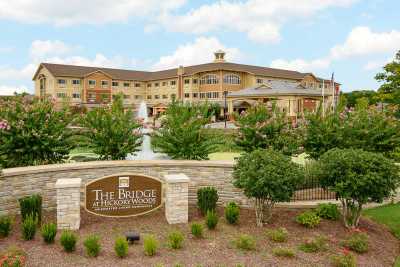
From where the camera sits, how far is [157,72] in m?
73.9

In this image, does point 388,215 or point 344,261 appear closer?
point 344,261

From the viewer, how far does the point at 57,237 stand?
872 cm

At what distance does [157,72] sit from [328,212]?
215 feet

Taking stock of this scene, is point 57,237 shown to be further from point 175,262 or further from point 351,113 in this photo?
point 351,113

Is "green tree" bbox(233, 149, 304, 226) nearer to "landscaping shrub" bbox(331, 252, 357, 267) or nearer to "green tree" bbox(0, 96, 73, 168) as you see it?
"landscaping shrub" bbox(331, 252, 357, 267)

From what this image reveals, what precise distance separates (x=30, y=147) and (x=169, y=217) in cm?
474

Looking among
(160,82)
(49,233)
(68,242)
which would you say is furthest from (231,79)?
(68,242)

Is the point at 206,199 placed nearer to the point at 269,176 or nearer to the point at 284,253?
the point at 269,176

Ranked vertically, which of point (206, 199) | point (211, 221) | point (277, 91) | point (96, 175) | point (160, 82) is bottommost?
point (211, 221)

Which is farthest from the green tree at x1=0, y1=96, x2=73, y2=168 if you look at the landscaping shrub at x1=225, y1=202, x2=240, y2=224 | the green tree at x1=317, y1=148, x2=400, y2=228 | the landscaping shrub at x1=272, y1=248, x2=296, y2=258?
the green tree at x1=317, y1=148, x2=400, y2=228

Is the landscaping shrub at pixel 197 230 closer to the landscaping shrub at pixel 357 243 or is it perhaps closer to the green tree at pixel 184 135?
the landscaping shrub at pixel 357 243

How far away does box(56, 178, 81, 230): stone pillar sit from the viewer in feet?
30.2

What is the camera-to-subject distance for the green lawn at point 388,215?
10986mm

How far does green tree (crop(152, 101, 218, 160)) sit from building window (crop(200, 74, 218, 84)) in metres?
48.1
